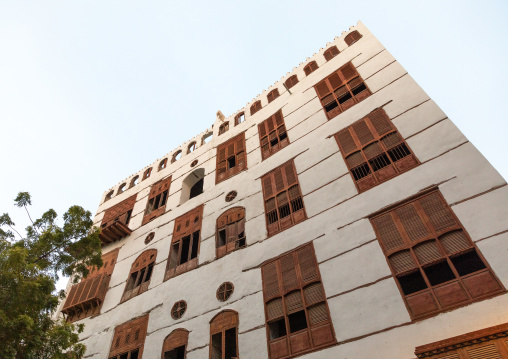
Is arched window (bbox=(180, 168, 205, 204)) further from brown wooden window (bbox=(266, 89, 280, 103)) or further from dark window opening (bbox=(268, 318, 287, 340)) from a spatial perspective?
dark window opening (bbox=(268, 318, 287, 340))

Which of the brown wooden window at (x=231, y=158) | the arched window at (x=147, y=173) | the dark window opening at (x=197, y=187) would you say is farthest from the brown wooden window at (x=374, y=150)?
the arched window at (x=147, y=173)

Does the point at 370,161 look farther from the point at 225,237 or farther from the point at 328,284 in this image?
the point at 225,237

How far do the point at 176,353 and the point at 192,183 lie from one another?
9.18m

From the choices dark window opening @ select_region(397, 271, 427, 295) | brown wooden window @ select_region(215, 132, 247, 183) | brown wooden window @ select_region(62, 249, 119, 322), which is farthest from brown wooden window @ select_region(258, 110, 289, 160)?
brown wooden window @ select_region(62, 249, 119, 322)

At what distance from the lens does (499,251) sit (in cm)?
682

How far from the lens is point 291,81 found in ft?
56.8

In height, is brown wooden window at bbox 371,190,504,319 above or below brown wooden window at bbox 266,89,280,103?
below

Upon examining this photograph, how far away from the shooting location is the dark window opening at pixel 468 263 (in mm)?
7082

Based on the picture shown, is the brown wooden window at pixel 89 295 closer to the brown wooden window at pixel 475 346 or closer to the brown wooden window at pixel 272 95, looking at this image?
the brown wooden window at pixel 272 95

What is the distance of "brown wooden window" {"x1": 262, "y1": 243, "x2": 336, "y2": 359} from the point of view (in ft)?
27.0

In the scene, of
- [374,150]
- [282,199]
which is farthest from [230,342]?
[374,150]

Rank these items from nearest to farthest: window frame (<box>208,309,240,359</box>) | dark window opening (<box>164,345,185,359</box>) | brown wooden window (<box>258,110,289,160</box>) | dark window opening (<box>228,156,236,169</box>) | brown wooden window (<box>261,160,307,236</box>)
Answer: window frame (<box>208,309,240,359</box>) < dark window opening (<box>164,345,185,359</box>) < brown wooden window (<box>261,160,307,236</box>) < brown wooden window (<box>258,110,289,160</box>) < dark window opening (<box>228,156,236,169</box>)

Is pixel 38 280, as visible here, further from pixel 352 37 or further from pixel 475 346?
pixel 352 37

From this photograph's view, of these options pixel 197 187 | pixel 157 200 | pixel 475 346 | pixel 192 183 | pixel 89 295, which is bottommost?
pixel 475 346
